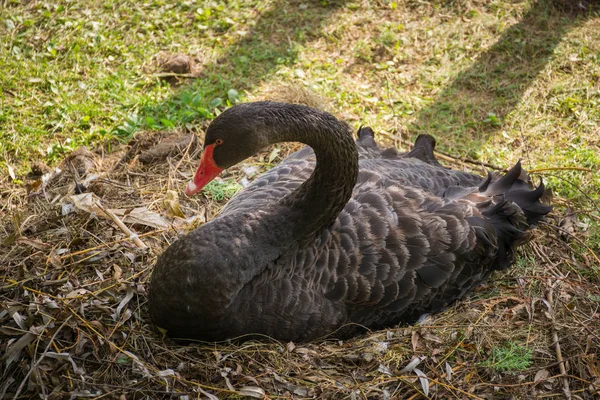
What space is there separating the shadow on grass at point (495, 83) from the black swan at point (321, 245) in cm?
178

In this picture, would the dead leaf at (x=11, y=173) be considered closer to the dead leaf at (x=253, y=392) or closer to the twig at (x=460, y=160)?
the dead leaf at (x=253, y=392)

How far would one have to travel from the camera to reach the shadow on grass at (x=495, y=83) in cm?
609

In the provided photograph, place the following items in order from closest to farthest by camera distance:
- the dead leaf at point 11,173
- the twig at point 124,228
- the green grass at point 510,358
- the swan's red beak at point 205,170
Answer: the swan's red beak at point 205,170, the green grass at point 510,358, the twig at point 124,228, the dead leaf at point 11,173

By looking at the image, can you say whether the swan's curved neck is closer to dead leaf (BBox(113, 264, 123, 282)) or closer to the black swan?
the black swan

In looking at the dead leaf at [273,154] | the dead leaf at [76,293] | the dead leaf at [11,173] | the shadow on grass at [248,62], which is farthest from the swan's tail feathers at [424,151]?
the dead leaf at [11,173]

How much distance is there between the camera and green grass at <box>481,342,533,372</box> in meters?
3.75

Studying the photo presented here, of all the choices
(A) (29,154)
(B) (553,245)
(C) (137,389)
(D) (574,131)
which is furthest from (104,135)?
(D) (574,131)

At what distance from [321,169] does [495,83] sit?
3580 mm

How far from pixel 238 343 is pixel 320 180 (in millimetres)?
1065

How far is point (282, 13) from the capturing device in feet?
23.9

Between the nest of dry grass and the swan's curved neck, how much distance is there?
0.77m

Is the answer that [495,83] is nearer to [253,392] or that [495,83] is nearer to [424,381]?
[424,381]

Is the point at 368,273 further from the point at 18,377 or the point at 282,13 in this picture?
the point at 282,13

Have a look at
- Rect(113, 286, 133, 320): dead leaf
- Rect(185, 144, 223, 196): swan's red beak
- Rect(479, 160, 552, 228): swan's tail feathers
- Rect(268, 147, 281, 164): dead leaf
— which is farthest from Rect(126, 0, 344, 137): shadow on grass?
Rect(479, 160, 552, 228): swan's tail feathers
